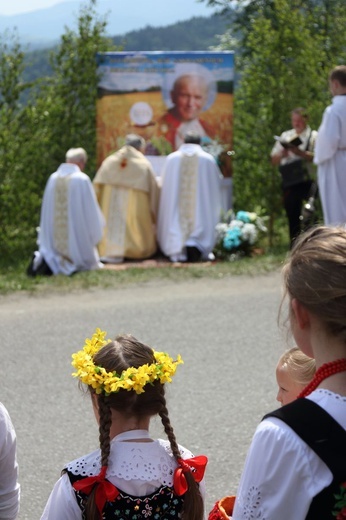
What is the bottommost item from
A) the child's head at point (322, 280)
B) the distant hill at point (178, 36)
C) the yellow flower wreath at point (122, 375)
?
the yellow flower wreath at point (122, 375)

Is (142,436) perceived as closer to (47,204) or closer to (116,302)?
(116,302)

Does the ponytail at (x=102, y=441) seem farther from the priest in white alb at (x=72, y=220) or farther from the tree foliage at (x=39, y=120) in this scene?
the tree foliage at (x=39, y=120)

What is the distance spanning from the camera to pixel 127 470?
107 inches

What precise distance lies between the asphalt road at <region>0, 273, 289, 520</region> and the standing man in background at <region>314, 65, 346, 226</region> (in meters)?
0.95

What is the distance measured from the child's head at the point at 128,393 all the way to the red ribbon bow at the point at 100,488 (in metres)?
0.02

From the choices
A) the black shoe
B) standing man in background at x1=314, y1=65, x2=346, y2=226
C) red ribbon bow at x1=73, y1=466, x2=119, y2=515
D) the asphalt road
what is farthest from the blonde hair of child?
the black shoe

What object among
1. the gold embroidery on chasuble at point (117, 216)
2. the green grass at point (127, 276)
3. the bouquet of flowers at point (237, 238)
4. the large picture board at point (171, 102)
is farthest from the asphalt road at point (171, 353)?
the large picture board at point (171, 102)

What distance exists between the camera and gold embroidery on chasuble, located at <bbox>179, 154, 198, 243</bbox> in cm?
1221

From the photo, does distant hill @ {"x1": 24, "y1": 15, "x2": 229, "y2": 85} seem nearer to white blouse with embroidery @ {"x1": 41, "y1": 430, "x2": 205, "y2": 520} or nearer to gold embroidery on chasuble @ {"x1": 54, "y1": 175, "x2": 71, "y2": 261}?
gold embroidery on chasuble @ {"x1": 54, "y1": 175, "x2": 71, "y2": 261}

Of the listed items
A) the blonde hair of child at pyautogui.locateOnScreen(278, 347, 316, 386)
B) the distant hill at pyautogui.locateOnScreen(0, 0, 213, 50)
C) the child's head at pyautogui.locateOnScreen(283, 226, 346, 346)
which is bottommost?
the blonde hair of child at pyautogui.locateOnScreen(278, 347, 316, 386)

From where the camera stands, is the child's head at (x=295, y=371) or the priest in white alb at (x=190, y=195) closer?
the child's head at (x=295, y=371)

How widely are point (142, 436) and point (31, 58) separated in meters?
11.7

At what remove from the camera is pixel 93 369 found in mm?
2814

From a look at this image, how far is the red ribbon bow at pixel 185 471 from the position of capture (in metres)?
2.74
